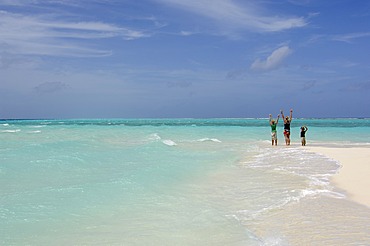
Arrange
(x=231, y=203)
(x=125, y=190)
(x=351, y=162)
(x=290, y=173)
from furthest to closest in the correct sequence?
(x=351, y=162) < (x=290, y=173) < (x=125, y=190) < (x=231, y=203)

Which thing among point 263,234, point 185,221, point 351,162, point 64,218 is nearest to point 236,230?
point 263,234

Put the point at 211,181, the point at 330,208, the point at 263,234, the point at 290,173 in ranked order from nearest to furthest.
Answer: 1. the point at 263,234
2. the point at 330,208
3. the point at 211,181
4. the point at 290,173

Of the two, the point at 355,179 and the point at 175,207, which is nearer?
the point at 175,207

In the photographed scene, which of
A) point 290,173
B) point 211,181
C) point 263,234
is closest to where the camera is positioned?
point 263,234

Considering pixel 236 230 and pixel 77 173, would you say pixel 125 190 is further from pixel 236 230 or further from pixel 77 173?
pixel 236 230

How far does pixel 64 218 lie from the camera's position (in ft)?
21.1

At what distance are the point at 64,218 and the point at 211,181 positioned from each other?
4.67 m

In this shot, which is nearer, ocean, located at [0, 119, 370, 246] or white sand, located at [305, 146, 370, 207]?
ocean, located at [0, 119, 370, 246]

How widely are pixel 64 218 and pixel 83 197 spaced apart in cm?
160

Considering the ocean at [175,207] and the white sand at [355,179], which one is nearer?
the ocean at [175,207]

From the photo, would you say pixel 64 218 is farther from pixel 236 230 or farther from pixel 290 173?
pixel 290 173

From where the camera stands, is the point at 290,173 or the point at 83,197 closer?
the point at 83,197

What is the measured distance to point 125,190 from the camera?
8812 mm

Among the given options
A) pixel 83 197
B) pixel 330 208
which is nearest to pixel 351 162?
pixel 330 208
